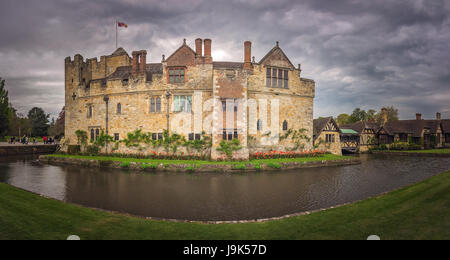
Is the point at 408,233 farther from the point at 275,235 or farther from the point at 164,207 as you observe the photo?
the point at 164,207

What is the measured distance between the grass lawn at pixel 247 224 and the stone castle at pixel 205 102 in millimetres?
14343

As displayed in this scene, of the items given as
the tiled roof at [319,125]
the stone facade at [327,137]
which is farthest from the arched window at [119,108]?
the tiled roof at [319,125]

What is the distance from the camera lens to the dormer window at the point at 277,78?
25.0 m

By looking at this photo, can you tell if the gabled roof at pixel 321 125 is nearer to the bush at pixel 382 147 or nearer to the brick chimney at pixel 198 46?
the bush at pixel 382 147

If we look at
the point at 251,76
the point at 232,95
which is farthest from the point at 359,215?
the point at 251,76

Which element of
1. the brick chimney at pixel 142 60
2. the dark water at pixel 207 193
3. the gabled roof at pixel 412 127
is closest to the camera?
the dark water at pixel 207 193

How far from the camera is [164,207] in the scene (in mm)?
8273

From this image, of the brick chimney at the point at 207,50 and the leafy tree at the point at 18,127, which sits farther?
the leafy tree at the point at 18,127

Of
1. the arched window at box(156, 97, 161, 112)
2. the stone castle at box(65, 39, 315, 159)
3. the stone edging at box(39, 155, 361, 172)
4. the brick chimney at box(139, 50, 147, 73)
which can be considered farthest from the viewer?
the brick chimney at box(139, 50, 147, 73)

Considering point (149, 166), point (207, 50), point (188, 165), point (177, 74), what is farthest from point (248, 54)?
point (149, 166)

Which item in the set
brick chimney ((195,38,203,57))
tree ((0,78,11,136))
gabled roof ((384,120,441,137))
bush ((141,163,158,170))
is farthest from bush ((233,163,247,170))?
tree ((0,78,11,136))

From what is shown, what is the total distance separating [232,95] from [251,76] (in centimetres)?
469

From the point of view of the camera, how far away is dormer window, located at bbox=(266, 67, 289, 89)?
Result: 984 inches

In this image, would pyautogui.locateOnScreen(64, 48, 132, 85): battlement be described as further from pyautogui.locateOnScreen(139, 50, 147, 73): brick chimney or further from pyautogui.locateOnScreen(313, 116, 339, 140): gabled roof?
pyautogui.locateOnScreen(313, 116, 339, 140): gabled roof
